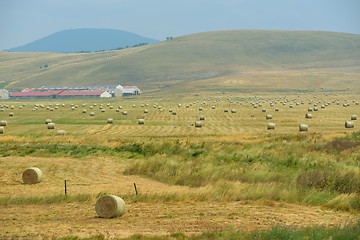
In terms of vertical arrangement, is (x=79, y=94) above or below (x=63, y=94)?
below

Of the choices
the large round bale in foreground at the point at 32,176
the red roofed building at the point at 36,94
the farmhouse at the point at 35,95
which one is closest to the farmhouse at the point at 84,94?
the red roofed building at the point at 36,94

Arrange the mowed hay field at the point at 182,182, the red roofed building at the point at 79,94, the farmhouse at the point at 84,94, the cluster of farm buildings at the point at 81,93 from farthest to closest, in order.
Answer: the cluster of farm buildings at the point at 81,93, the red roofed building at the point at 79,94, the farmhouse at the point at 84,94, the mowed hay field at the point at 182,182

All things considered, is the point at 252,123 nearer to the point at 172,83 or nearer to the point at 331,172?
the point at 331,172

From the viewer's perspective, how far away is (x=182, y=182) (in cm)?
2977

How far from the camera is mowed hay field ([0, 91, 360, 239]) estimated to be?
20.5 metres

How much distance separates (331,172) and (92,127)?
113 ft

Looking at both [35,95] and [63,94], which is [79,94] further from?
[35,95]

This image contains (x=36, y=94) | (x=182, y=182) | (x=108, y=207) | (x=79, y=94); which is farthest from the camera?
(x=36, y=94)

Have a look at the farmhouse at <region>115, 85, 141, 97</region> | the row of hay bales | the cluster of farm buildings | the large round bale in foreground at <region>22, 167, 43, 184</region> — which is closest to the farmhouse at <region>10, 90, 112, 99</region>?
the cluster of farm buildings

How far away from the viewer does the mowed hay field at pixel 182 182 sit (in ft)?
67.4

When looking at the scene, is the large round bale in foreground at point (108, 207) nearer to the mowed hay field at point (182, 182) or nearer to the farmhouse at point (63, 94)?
the mowed hay field at point (182, 182)

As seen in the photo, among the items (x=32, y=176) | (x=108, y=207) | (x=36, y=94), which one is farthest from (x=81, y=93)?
(x=108, y=207)

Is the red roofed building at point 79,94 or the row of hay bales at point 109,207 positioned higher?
the red roofed building at point 79,94

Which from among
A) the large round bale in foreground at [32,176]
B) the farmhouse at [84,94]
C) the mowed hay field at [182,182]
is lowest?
the mowed hay field at [182,182]
